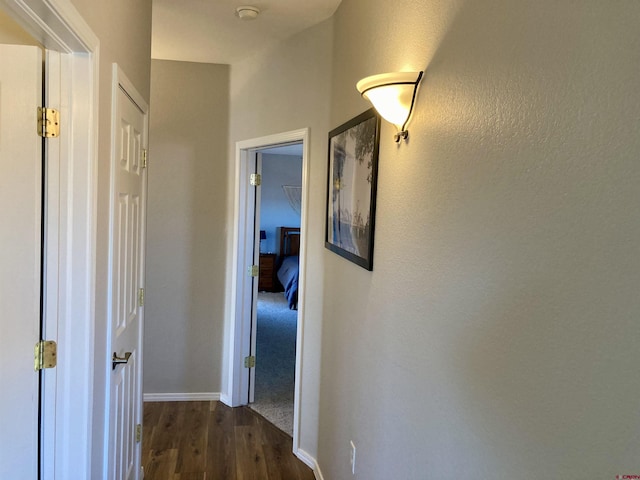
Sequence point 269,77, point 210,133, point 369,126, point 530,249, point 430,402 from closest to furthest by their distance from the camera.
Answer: point 530,249 → point 430,402 → point 369,126 → point 269,77 → point 210,133

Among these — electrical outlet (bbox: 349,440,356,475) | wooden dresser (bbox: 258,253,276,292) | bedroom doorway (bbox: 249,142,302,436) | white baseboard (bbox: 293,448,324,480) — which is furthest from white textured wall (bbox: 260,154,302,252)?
electrical outlet (bbox: 349,440,356,475)

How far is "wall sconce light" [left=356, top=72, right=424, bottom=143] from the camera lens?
140 cm

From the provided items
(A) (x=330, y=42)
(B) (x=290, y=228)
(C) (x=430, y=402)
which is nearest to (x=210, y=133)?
(A) (x=330, y=42)

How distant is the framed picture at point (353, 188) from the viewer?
1827mm

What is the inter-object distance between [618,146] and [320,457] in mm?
2511

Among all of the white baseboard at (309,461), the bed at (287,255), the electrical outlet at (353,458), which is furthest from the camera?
the bed at (287,255)

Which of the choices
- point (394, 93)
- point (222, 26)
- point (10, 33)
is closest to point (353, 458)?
point (394, 93)

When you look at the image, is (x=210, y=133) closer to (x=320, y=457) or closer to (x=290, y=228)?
(x=320, y=457)

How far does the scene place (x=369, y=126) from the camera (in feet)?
6.12

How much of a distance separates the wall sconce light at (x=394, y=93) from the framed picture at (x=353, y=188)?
295 mm

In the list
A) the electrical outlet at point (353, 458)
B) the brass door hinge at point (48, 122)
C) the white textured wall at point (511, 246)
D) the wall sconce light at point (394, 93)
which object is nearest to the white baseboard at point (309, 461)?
the electrical outlet at point (353, 458)

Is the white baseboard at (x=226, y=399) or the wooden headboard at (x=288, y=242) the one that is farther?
the wooden headboard at (x=288, y=242)

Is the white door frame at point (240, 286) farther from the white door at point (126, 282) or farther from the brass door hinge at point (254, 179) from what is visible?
the white door at point (126, 282)

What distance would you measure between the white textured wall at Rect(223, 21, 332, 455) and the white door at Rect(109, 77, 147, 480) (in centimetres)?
95
